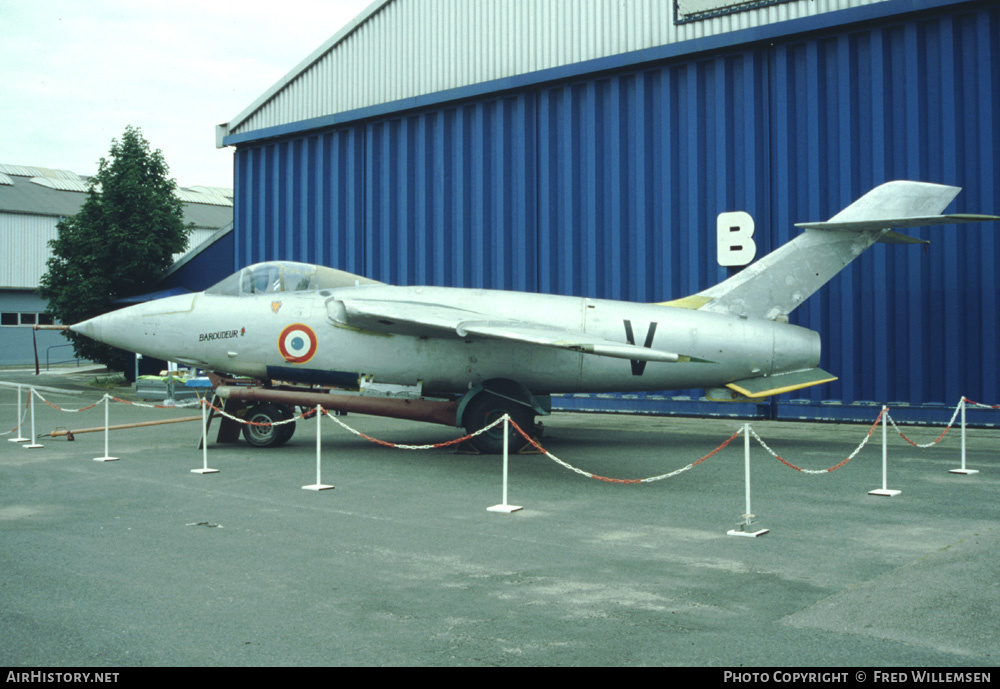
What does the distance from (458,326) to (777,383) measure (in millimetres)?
5266

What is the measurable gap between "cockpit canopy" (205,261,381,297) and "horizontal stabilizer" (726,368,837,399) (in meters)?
6.55

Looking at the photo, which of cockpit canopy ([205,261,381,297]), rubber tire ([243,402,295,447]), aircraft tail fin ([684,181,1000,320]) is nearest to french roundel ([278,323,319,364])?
cockpit canopy ([205,261,381,297])

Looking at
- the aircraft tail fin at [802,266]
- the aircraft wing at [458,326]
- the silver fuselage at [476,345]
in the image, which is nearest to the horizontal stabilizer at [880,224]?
the aircraft tail fin at [802,266]

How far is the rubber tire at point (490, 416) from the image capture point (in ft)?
Result: 40.7

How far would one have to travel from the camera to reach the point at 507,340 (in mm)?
12156

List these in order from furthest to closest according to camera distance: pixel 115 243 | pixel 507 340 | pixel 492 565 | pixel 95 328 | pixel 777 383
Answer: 1. pixel 115 243
2. pixel 95 328
3. pixel 777 383
4. pixel 507 340
5. pixel 492 565

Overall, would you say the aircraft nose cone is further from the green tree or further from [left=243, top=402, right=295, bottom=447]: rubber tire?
the green tree

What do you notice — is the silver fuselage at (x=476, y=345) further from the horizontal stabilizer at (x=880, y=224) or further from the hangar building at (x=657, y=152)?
the hangar building at (x=657, y=152)

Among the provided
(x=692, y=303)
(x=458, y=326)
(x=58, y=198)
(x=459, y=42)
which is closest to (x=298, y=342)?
(x=458, y=326)

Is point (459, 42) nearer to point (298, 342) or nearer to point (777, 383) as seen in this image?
point (298, 342)

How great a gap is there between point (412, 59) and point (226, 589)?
744 inches

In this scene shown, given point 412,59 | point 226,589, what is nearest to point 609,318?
point 226,589

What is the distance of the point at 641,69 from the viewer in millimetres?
18375

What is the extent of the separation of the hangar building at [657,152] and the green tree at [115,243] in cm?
745
